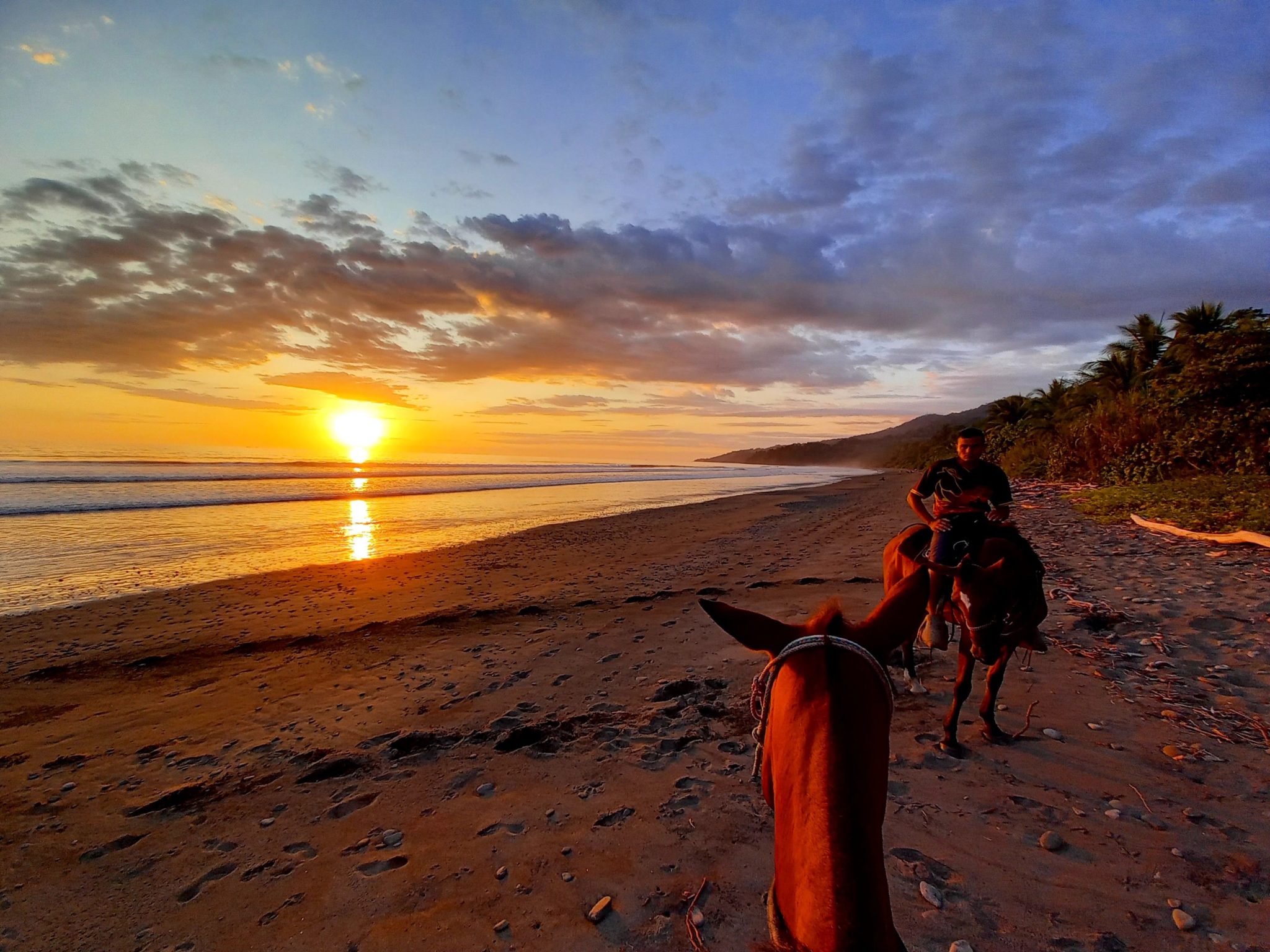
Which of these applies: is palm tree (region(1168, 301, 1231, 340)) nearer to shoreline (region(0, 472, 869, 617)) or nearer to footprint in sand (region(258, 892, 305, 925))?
shoreline (region(0, 472, 869, 617))

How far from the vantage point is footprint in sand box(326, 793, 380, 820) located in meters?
3.83

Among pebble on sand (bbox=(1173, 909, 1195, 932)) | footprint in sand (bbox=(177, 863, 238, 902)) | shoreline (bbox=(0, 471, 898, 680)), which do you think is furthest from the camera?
shoreline (bbox=(0, 471, 898, 680))

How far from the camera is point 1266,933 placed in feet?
8.58

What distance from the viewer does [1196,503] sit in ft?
41.7

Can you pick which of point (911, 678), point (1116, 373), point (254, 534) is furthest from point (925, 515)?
point (1116, 373)

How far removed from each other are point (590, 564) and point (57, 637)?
884 centimetres

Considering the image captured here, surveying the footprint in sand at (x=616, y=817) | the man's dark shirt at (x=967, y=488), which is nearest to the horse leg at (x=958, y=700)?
the man's dark shirt at (x=967, y=488)

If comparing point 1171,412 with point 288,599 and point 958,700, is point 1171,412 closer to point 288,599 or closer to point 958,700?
point 958,700

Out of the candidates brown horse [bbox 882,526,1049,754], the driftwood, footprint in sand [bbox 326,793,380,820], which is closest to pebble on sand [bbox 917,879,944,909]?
brown horse [bbox 882,526,1049,754]

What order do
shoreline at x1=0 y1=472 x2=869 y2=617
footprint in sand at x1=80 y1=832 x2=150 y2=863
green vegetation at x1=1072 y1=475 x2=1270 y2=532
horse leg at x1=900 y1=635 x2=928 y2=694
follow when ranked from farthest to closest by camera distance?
shoreline at x1=0 y1=472 x2=869 y2=617
green vegetation at x1=1072 y1=475 x2=1270 y2=532
horse leg at x1=900 y1=635 x2=928 y2=694
footprint in sand at x1=80 y1=832 x2=150 y2=863

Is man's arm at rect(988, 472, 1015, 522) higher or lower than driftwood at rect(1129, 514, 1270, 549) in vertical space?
higher

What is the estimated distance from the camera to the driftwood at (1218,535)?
9.22m

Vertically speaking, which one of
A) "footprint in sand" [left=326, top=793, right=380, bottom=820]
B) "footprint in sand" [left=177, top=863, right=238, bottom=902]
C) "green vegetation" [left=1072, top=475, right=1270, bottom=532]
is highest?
"green vegetation" [left=1072, top=475, right=1270, bottom=532]

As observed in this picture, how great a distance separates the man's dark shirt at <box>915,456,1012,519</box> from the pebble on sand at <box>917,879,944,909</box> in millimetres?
3391
